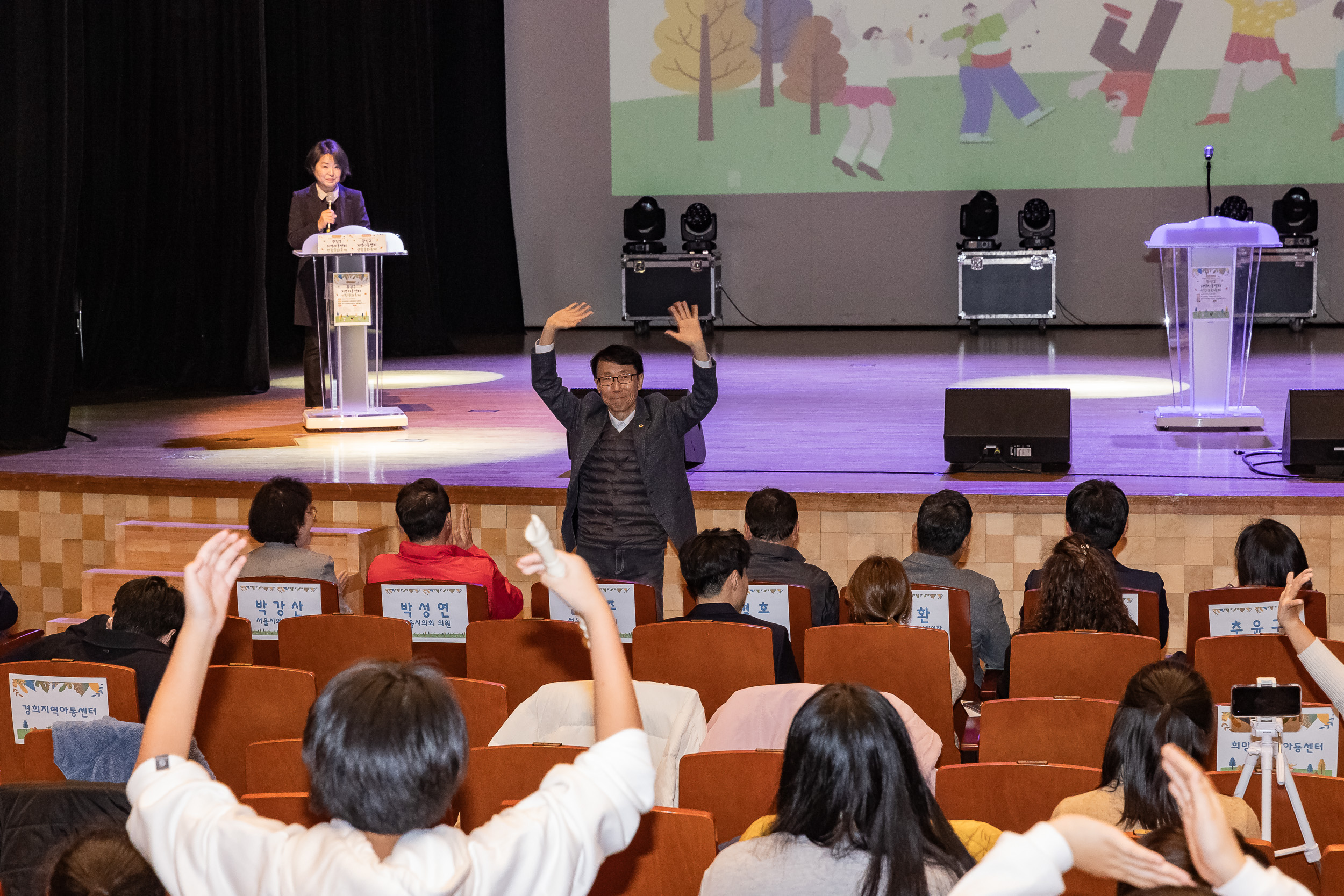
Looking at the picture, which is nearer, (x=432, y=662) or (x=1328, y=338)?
(x=432, y=662)

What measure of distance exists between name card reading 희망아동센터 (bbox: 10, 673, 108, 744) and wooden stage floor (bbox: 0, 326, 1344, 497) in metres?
2.72

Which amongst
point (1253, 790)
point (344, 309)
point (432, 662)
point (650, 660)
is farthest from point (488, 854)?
point (344, 309)

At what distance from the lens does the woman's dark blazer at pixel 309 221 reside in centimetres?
717

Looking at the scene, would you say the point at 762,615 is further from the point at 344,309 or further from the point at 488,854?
the point at 344,309

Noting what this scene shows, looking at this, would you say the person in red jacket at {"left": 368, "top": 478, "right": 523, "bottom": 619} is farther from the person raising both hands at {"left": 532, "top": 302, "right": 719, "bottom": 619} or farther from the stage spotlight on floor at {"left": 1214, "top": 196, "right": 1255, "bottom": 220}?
the stage spotlight on floor at {"left": 1214, "top": 196, "right": 1255, "bottom": 220}

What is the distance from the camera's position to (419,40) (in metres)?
12.6

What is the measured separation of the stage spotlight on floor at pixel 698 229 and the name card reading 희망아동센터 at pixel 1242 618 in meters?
10.0

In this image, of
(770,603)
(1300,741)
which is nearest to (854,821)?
(1300,741)

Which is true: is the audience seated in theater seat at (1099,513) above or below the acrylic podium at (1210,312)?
below

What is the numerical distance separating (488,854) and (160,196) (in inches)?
352

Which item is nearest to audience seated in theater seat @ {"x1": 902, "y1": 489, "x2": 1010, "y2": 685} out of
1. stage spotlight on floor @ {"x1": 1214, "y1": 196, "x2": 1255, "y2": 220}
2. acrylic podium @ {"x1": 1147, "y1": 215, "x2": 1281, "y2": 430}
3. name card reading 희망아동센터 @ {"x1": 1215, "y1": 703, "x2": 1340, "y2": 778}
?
name card reading 희망아동센터 @ {"x1": 1215, "y1": 703, "x2": 1340, "y2": 778}

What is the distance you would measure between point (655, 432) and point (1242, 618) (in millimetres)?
1843

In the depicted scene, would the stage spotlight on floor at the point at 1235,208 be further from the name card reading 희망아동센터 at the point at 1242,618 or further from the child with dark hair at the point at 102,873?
the child with dark hair at the point at 102,873

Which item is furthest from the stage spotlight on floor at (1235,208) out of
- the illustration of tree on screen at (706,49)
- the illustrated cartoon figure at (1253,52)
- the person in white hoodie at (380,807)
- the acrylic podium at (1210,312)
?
the person in white hoodie at (380,807)
